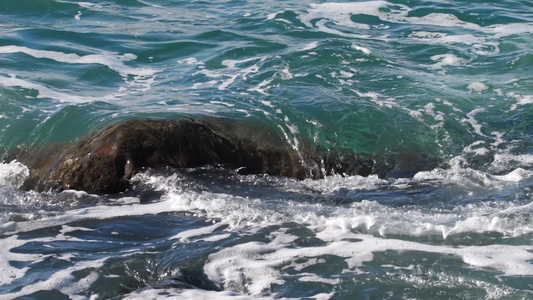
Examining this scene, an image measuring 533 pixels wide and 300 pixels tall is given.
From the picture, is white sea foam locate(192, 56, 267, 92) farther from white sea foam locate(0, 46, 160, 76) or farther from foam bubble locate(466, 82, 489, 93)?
foam bubble locate(466, 82, 489, 93)

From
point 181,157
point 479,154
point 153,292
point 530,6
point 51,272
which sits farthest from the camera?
point 530,6

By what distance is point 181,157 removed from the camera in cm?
623

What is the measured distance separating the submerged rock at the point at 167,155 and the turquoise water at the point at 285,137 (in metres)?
0.18

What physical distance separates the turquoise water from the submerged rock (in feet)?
0.57

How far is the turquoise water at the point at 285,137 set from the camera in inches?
166

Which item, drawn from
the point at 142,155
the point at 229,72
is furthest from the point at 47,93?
the point at 142,155

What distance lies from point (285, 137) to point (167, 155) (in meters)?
1.38

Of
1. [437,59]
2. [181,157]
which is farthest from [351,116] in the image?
A: [437,59]

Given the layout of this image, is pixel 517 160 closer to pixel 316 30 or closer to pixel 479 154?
pixel 479 154

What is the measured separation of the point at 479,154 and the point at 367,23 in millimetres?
5631

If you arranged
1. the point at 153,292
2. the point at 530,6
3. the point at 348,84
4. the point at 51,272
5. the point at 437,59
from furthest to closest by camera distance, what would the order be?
1. the point at 530,6
2. the point at 437,59
3. the point at 348,84
4. the point at 51,272
5. the point at 153,292

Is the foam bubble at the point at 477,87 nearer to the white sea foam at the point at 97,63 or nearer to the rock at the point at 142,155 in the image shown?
the rock at the point at 142,155

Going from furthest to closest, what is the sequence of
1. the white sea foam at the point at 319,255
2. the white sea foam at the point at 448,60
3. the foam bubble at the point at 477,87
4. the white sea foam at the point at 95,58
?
the white sea foam at the point at 448,60 < the white sea foam at the point at 95,58 < the foam bubble at the point at 477,87 < the white sea foam at the point at 319,255

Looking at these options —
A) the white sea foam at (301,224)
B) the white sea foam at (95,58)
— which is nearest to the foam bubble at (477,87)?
the white sea foam at (301,224)
